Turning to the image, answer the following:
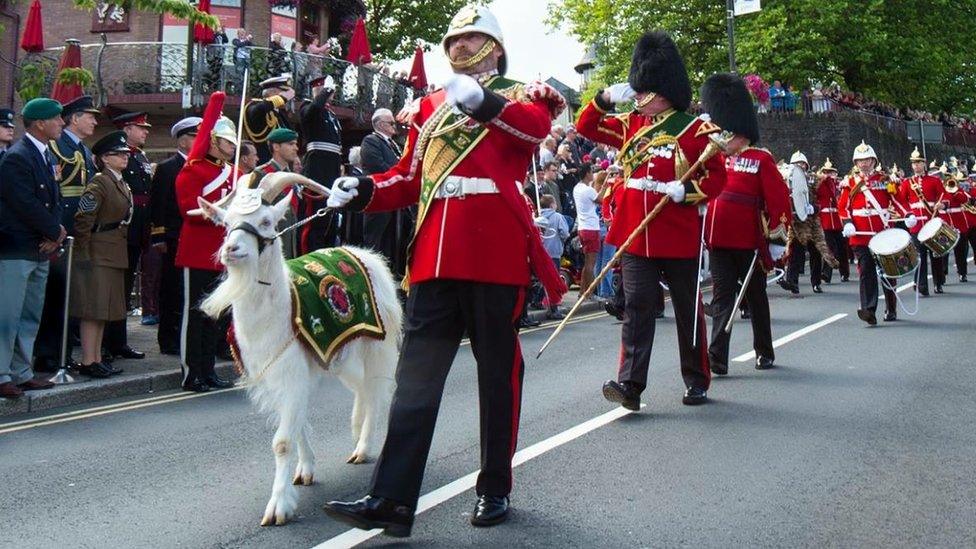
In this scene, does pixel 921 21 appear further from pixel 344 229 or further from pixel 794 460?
pixel 794 460

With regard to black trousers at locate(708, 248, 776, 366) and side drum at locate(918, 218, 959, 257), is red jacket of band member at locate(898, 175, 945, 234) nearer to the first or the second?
side drum at locate(918, 218, 959, 257)

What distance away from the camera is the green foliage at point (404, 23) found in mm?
38469

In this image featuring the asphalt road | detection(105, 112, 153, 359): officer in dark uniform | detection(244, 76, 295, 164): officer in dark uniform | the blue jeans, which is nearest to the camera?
the asphalt road

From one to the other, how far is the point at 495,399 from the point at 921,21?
45.2 m

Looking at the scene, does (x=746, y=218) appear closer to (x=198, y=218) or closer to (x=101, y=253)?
(x=198, y=218)

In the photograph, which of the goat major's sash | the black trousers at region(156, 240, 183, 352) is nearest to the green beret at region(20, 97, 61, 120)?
the black trousers at region(156, 240, 183, 352)

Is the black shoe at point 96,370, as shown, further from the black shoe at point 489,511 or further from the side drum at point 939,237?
the side drum at point 939,237

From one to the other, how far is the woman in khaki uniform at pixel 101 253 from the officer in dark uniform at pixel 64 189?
126 mm

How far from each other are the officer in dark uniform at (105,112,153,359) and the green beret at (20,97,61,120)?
6.57 ft

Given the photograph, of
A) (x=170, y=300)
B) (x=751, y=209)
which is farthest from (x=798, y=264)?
(x=170, y=300)

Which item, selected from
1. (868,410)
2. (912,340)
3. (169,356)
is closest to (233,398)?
(169,356)

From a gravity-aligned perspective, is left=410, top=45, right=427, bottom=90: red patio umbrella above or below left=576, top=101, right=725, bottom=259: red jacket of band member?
above

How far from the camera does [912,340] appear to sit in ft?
39.6

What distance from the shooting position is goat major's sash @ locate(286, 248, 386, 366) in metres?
6.03
